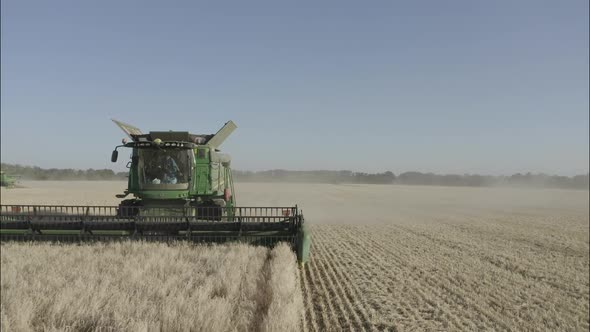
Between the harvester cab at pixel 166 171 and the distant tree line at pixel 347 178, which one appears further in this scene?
the distant tree line at pixel 347 178

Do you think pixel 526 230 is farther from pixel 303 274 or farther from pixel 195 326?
pixel 195 326

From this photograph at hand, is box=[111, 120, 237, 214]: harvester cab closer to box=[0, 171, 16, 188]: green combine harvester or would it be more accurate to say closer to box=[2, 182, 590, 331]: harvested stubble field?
box=[2, 182, 590, 331]: harvested stubble field

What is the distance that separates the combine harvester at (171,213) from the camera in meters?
8.07

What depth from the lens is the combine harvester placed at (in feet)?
26.5

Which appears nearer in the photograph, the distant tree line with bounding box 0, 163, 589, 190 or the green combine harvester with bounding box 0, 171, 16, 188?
the green combine harvester with bounding box 0, 171, 16, 188

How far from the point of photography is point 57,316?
3.88 meters

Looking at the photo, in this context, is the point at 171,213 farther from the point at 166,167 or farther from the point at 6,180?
the point at 6,180

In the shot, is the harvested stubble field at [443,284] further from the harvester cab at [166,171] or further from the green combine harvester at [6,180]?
the green combine harvester at [6,180]

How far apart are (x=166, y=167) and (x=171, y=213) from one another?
1.09 metres

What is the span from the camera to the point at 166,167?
30.8 feet

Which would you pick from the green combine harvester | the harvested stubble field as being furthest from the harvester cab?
the green combine harvester

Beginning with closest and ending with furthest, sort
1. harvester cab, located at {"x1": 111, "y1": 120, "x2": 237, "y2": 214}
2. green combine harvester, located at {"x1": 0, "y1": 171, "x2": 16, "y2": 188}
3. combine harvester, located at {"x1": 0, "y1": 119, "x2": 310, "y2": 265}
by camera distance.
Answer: combine harvester, located at {"x1": 0, "y1": 119, "x2": 310, "y2": 265} < harvester cab, located at {"x1": 111, "y1": 120, "x2": 237, "y2": 214} < green combine harvester, located at {"x1": 0, "y1": 171, "x2": 16, "y2": 188}

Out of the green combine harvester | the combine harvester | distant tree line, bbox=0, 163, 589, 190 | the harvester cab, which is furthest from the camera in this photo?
distant tree line, bbox=0, 163, 589, 190

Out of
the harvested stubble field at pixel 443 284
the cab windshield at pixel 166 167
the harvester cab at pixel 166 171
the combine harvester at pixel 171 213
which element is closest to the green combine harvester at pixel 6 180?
the combine harvester at pixel 171 213
